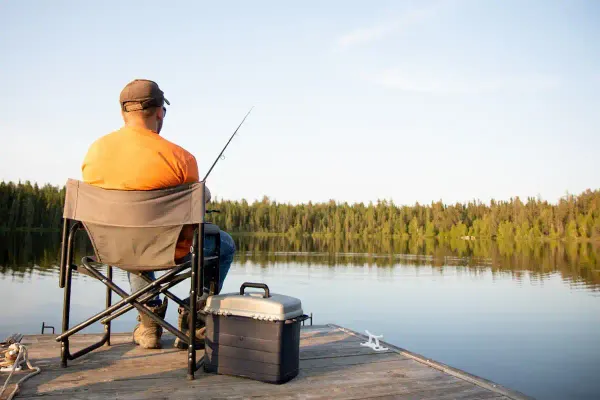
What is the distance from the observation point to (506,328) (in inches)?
450

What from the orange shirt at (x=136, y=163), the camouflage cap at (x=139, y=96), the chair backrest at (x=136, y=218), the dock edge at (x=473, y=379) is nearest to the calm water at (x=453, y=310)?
the dock edge at (x=473, y=379)

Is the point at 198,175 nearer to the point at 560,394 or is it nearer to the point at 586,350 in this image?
the point at 560,394

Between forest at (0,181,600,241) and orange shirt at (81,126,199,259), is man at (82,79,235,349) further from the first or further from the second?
forest at (0,181,600,241)

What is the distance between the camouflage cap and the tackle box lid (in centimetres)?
121

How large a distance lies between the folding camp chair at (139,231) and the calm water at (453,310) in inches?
234

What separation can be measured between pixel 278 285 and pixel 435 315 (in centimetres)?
564

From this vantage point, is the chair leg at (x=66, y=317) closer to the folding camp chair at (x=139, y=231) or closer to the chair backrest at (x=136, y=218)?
the folding camp chair at (x=139, y=231)

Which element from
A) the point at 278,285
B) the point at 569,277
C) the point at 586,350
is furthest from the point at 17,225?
the point at 586,350

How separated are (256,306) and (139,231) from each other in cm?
76

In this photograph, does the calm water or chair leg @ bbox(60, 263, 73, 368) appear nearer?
chair leg @ bbox(60, 263, 73, 368)

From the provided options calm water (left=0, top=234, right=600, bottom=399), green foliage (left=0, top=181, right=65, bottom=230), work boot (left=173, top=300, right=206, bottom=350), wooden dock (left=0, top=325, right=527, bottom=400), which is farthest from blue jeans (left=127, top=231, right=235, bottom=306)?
green foliage (left=0, top=181, right=65, bottom=230)

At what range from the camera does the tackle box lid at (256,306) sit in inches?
113

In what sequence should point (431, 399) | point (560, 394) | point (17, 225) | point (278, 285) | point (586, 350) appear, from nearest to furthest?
point (431, 399) → point (560, 394) → point (586, 350) → point (278, 285) → point (17, 225)

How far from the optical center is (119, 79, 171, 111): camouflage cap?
3.22 metres
